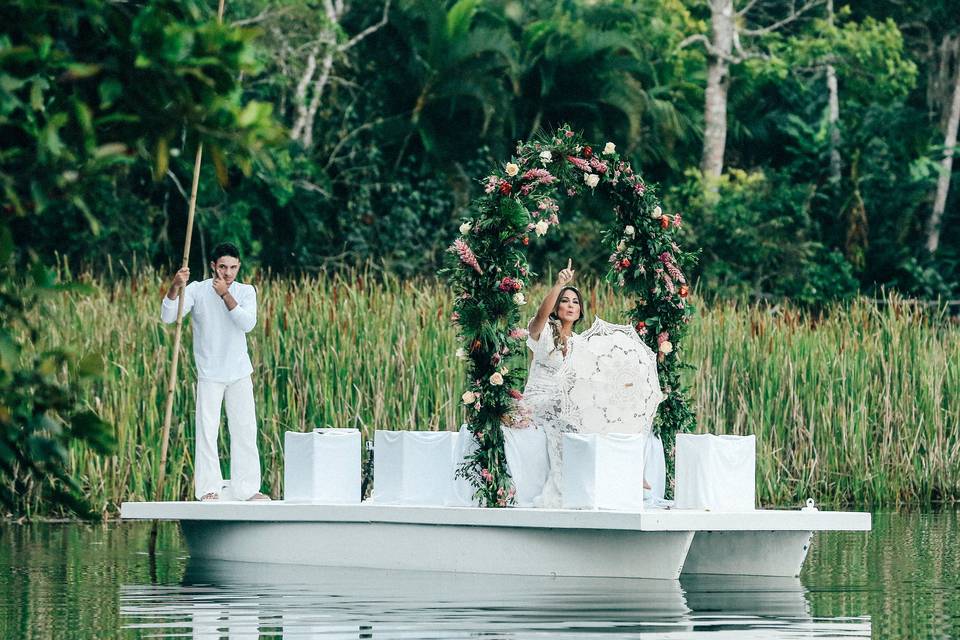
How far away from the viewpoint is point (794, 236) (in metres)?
24.8

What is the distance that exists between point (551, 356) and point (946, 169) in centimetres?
1624

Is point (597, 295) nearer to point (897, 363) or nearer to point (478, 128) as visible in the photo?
point (897, 363)

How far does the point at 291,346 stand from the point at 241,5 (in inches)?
393

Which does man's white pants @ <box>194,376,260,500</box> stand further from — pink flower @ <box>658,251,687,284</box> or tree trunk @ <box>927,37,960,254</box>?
tree trunk @ <box>927,37,960,254</box>

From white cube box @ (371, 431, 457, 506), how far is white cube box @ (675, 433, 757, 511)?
4.15ft

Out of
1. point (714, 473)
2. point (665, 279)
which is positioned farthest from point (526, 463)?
point (665, 279)

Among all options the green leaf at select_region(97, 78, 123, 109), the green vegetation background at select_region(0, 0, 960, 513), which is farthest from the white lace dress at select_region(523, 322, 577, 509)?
the green vegetation background at select_region(0, 0, 960, 513)

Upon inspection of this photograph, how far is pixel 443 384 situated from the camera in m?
13.8

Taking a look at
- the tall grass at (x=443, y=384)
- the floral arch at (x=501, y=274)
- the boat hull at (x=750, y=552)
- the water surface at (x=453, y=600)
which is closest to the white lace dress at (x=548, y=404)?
the floral arch at (x=501, y=274)

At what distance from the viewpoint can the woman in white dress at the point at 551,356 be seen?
1045 centimetres

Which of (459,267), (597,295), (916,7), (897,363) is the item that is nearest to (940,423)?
(897,363)

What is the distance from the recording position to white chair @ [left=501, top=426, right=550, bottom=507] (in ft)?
34.0

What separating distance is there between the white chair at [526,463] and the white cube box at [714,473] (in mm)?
726

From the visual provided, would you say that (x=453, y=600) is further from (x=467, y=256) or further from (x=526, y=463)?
(x=467, y=256)
